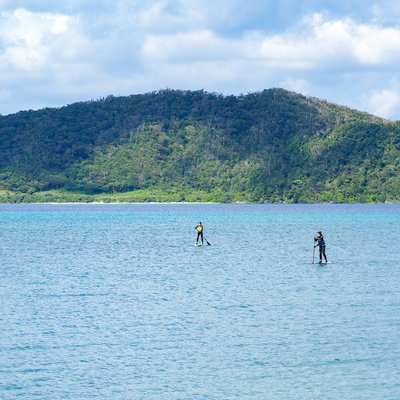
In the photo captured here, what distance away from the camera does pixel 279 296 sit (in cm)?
4428

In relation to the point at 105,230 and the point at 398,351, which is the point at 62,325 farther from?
Answer: the point at 105,230

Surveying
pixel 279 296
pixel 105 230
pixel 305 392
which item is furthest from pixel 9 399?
pixel 105 230

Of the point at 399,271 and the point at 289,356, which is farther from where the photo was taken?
the point at 399,271

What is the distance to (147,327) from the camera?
35.2 metres

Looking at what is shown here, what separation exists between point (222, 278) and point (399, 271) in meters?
12.4

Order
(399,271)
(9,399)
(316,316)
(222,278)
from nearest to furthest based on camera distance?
1. (9,399)
2. (316,316)
3. (222,278)
4. (399,271)

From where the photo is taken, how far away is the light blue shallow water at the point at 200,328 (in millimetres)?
26703

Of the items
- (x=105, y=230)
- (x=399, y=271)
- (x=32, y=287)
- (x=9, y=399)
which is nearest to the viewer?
(x=9, y=399)

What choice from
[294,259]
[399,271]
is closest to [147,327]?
[399,271]

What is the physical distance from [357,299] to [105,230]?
7524 centimetres

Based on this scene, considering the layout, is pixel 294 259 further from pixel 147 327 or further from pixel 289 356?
pixel 289 356

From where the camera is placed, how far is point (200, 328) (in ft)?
114

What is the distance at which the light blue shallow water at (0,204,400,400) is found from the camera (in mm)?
26703

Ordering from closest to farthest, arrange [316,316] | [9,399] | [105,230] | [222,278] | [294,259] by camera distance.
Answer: [9,399] → [316,316] → [222,278] → [294,259] → [105,230]
